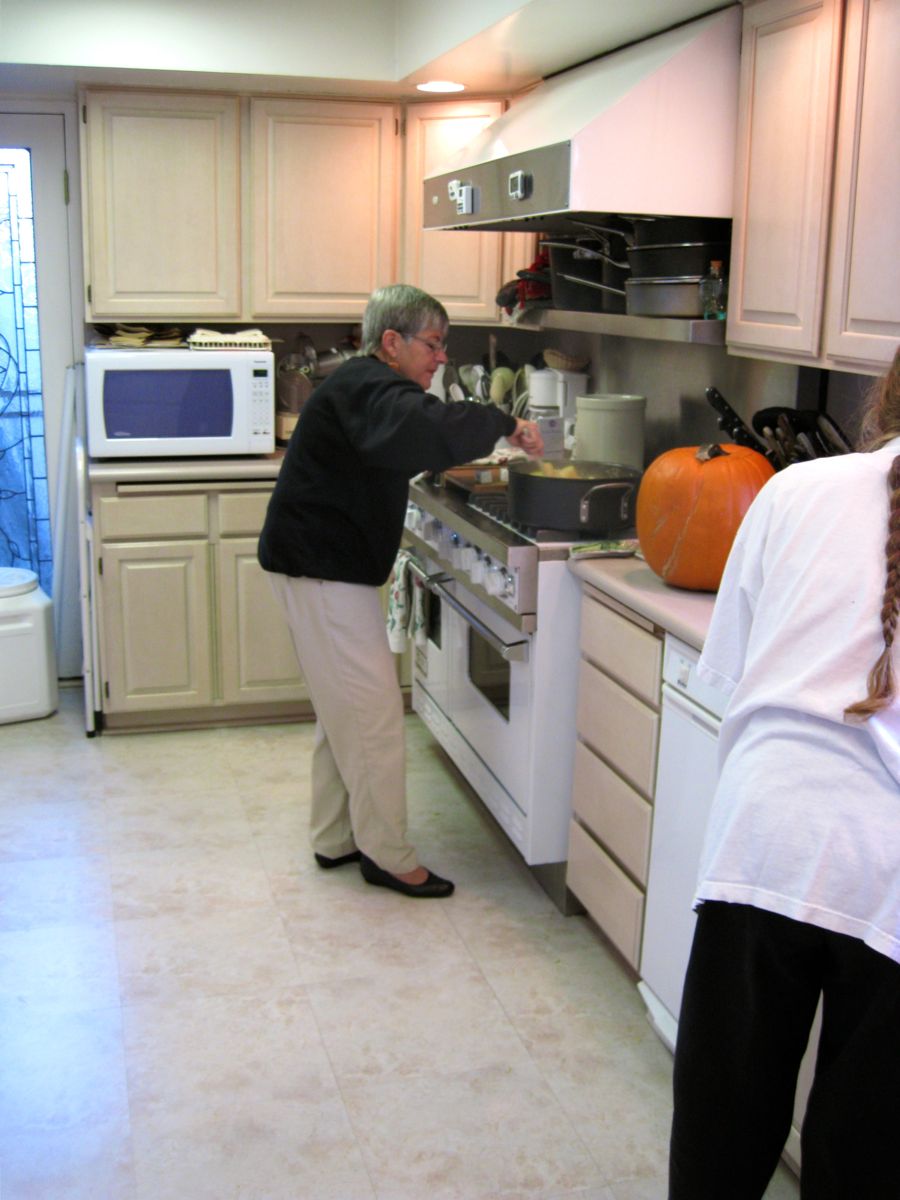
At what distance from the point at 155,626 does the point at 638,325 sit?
1.94 metres

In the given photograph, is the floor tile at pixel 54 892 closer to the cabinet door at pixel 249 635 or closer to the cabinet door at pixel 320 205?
the cabinet door at pixel 249 635

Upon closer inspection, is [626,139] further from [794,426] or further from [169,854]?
[169,854]

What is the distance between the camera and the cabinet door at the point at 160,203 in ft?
13.3

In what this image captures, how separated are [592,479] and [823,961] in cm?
161

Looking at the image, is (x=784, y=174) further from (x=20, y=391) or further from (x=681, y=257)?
(x=20, y=391)

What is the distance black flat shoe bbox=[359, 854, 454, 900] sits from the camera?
3191 mm

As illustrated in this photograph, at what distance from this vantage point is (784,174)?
2508 mm

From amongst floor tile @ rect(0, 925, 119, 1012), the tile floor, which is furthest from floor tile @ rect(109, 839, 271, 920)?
floor tile @ rect(0, 925, 119, 1012)

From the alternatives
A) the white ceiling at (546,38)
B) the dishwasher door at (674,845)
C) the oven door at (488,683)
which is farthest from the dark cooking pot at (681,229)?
the dishwasher door at (674,845)

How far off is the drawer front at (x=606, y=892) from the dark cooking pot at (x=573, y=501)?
0.69 m

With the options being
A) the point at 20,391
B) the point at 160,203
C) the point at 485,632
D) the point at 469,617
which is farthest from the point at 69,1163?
the point at 20,391

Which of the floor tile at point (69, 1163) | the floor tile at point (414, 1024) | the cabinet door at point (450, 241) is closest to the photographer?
the floor tile at point (69, 1163)

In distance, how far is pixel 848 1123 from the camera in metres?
1.43

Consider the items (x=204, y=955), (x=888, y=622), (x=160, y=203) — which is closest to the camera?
(x=888, y=622)
